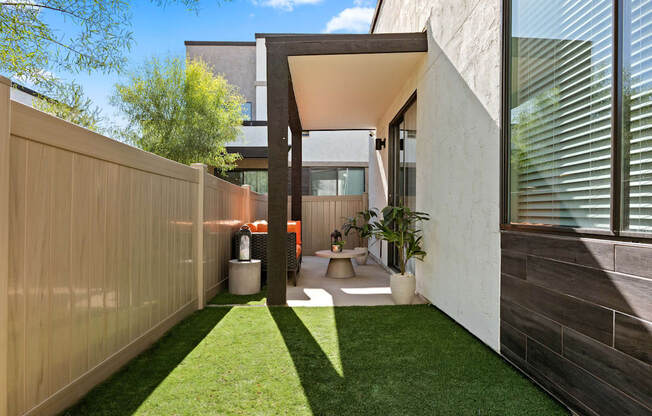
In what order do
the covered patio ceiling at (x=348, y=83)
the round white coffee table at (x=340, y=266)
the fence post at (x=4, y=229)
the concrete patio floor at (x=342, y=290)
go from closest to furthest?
the fence post at (x=4, y=229) < the concrete patio floor at (x=342, y=290) < the covered patio ceiling at (x=348, y=83) < the round white coffee table at (x=340, y=266)

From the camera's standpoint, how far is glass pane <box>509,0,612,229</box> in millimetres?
1815

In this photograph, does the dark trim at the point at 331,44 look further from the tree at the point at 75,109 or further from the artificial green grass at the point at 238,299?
the tree at the point at 75,109

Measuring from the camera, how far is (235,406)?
1981 mm

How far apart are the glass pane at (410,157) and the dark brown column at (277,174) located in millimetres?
1826

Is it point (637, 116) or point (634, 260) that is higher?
point (637, 116)

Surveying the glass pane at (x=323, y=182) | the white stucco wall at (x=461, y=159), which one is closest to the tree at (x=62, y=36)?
the white stucco wall at (x=461, y=159)

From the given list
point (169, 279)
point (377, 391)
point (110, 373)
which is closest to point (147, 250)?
point (169, 279)

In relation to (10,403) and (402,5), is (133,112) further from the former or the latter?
(10,403)

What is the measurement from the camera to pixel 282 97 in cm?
419

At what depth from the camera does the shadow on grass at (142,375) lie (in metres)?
1.93

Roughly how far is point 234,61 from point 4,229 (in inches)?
640

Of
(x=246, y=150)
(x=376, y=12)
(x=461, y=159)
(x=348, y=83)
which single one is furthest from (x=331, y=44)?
(x=246, y=150)

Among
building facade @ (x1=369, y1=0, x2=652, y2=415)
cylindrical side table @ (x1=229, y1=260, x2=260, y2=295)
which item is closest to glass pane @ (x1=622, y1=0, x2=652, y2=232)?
building facade @ (x1=369, y1=0, x2=652, y2=415)

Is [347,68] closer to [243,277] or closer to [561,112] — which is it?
[243,277]
